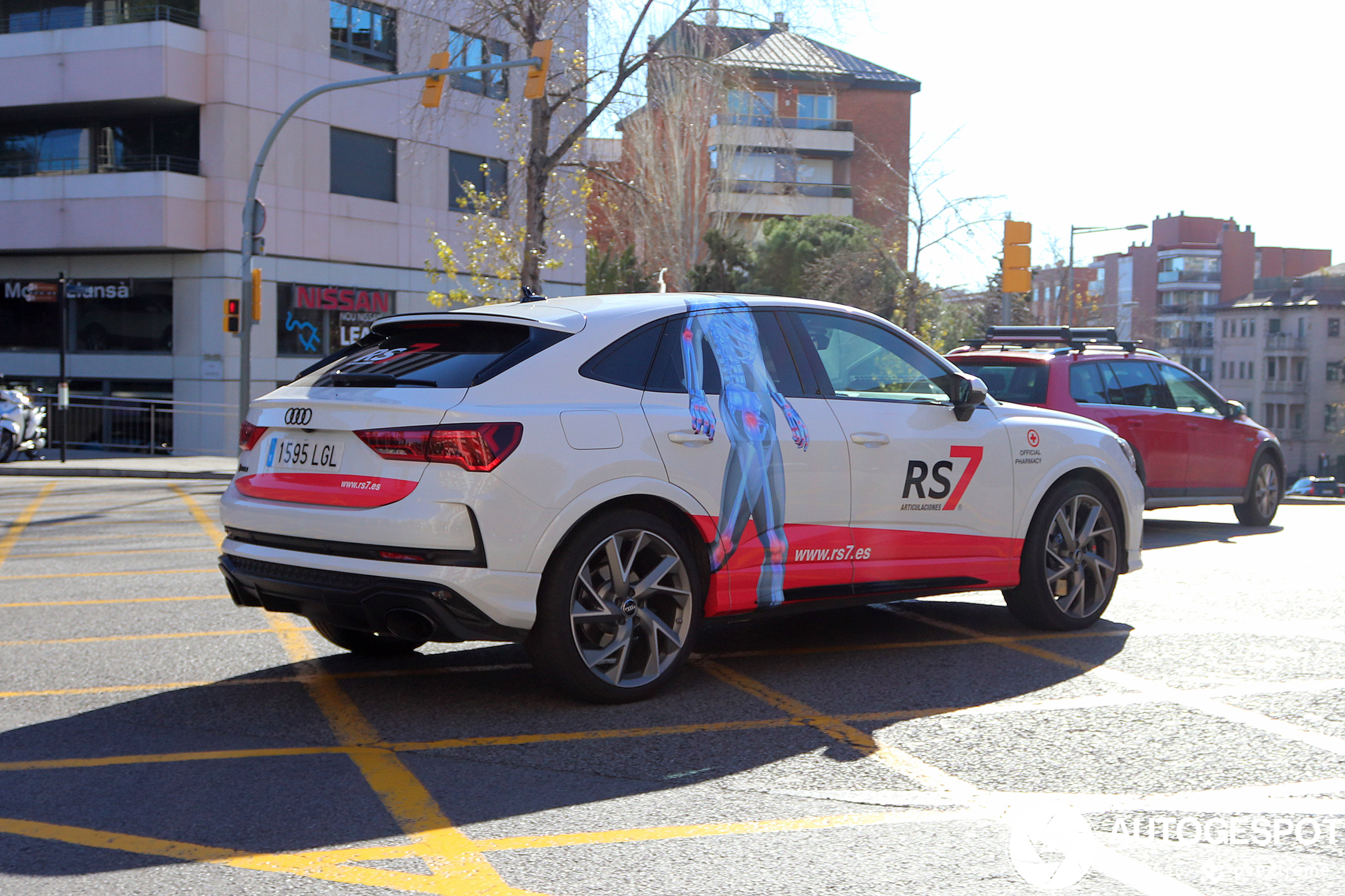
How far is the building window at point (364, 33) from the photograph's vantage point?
1262 inches

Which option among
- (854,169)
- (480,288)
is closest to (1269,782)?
(480,288)

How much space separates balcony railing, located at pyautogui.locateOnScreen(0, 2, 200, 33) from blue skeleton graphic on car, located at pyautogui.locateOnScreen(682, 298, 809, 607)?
2690 cm

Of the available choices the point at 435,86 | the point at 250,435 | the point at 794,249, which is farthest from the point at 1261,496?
the point at 794,249

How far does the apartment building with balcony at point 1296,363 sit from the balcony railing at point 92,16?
80.5 metres

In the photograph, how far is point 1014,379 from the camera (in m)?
11.6

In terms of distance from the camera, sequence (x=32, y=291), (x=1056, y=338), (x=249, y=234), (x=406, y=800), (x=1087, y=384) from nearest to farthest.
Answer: (x=406, y=800), (x=1087, y=384), (x=1056, y=338), (x=249, y=234), (x=32, y=291)

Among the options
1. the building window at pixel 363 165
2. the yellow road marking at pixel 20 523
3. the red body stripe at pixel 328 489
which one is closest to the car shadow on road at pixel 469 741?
the red body stripe at pixel 328 489

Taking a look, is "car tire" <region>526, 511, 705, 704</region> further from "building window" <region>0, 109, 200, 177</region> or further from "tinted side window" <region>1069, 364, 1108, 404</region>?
"building window" <region>0, 109, 200, 177</region>

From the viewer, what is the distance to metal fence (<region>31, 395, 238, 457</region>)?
93.7 feet

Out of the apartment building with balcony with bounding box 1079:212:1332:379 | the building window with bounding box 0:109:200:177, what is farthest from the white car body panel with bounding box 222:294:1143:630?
the apartment building with balcony with bounding box 1079:212:1332:379

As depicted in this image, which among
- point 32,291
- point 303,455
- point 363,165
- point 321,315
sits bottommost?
point 303,455

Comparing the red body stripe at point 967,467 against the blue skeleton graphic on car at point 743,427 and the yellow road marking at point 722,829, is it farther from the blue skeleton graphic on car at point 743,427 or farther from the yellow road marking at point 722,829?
the yellow road marking at point 722,829

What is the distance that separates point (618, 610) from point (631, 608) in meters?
0.06

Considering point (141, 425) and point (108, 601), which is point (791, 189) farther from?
point (108, 601)
